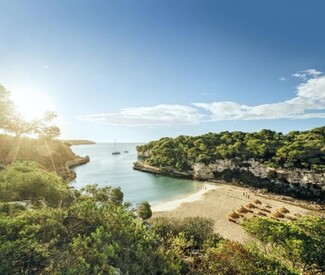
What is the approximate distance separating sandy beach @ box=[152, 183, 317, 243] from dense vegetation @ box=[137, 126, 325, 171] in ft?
34.2

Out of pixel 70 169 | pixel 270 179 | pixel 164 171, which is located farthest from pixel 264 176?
pixel 70 169

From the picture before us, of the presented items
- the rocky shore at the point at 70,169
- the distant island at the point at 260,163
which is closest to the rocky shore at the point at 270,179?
the distant island at the point at 260,163

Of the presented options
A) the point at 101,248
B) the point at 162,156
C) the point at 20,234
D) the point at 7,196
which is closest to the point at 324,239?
the point at 101,248

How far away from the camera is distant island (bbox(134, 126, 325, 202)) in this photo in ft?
137

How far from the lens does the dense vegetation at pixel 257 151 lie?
145 ft

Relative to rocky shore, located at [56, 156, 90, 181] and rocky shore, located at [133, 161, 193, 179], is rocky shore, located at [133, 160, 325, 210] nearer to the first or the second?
rocky shore, located at [133, 161, 193, 179]

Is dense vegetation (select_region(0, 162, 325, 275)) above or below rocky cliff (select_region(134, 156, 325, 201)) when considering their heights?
above

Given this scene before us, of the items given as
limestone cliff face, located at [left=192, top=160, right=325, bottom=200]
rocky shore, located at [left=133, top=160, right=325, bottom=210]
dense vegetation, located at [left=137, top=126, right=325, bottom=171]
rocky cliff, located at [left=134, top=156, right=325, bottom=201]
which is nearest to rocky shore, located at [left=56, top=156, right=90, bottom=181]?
dense vegetation, located at [left=137, top=126, right=325, bottom=171]

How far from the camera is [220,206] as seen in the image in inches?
1315

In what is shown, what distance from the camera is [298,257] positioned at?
11.8 m

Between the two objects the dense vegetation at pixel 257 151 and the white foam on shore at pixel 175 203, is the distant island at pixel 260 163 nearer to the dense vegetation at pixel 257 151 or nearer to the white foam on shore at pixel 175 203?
the dense vegetation at pixel 257 151

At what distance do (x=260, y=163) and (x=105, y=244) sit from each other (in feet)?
156

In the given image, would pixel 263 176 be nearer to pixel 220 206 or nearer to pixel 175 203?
pixel 220 206

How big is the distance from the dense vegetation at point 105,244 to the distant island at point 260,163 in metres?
31.8
